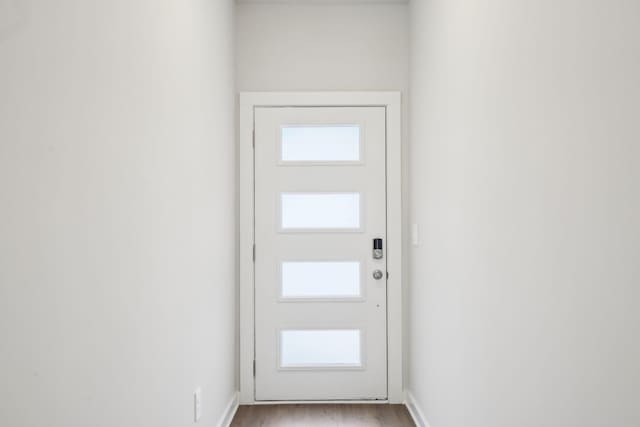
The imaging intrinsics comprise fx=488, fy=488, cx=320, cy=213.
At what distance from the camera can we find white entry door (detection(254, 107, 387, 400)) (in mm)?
3266

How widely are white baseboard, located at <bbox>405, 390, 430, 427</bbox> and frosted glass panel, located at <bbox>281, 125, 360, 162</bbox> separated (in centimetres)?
160

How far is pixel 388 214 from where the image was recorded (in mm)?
3273

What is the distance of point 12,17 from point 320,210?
8.12 feet

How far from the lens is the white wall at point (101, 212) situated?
0.95 metres

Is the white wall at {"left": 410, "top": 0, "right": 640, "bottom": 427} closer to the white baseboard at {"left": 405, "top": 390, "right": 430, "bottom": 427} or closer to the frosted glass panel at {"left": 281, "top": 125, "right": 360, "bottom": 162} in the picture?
the white baseboard at {"left": 405, "top": 390, "right": 430, "bottom": 427}

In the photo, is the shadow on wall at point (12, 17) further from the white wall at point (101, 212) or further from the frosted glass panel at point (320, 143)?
the frosted glass panel at point (320, 143)

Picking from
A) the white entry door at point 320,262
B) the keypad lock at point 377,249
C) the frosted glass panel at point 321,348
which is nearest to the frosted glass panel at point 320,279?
the white entry door at point 320,262

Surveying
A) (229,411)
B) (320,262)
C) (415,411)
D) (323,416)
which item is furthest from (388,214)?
(229,411)

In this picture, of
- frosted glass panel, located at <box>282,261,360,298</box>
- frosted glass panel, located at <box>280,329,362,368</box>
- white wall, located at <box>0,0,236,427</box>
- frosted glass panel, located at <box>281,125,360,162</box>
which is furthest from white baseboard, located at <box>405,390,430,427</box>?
frosted glass panel, located at <box>281,125,360,162</box>

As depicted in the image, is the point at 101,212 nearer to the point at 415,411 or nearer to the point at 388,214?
the point at 388,214

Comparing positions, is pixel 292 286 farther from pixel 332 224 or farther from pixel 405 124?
pixel 405 124

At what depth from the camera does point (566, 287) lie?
1265 mm

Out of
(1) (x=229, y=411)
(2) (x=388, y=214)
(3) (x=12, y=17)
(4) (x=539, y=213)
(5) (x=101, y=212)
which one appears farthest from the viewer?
(2) (x=388, y=214)

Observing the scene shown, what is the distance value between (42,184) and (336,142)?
96.0 inches
